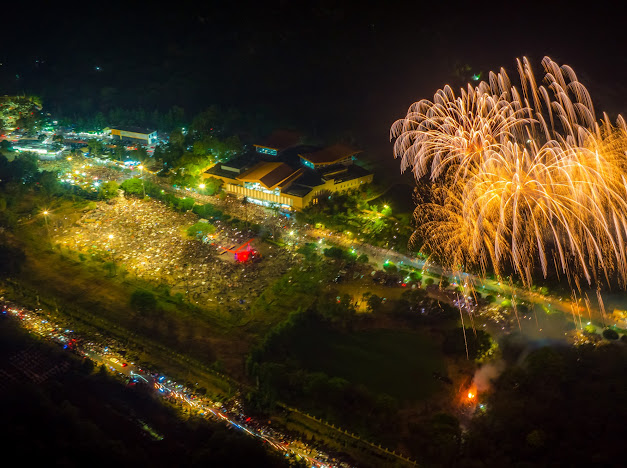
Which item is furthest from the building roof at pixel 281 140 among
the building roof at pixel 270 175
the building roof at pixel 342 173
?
the building roof at pixel 342 173

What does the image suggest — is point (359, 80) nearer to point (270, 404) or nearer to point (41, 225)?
point (41, 225)

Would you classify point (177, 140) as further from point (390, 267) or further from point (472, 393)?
point (472, 393)

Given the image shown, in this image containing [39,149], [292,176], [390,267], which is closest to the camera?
[390,267]

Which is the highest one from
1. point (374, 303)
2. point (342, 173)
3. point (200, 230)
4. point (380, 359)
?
point (342, 173)

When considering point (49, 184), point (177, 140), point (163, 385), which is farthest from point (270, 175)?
→ point (163, 385)

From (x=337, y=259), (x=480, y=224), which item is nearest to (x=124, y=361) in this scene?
(x=337, y=259)

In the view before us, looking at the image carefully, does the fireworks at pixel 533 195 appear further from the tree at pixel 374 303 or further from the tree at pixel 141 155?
the tree at pixel 141 155

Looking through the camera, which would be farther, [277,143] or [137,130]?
[137,130]
